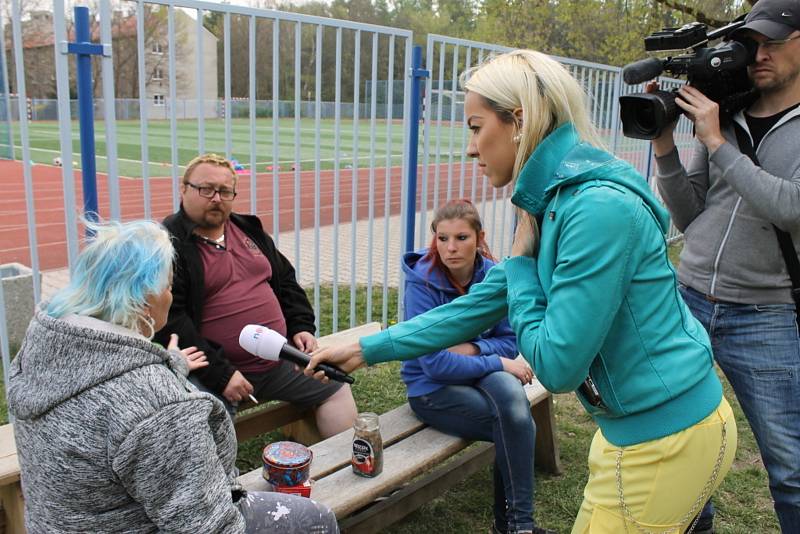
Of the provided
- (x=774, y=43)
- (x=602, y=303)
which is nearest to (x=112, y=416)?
(x=602, y=303)

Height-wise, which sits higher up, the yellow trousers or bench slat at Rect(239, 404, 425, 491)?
the yellow trousers

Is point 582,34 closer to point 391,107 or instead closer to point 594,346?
point 391,107

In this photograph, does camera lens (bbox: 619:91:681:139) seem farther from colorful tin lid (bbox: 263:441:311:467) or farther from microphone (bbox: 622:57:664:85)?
colorful tin lid (bbox: 263:441:311:467)

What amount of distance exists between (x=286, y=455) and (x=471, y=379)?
94 centimetres

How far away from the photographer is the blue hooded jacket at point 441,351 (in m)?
2.95

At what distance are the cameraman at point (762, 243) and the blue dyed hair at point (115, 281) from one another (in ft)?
5.72

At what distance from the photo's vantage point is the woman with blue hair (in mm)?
1560

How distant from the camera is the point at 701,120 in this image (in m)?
2.35

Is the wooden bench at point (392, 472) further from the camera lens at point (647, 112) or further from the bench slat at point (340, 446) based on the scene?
the camera lens at point (647, 112)

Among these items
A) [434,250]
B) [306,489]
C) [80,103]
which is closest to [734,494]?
[434,250]

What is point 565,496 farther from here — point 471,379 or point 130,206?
point 130,206

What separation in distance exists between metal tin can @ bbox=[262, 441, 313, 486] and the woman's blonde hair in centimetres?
128

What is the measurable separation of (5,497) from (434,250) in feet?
6.41

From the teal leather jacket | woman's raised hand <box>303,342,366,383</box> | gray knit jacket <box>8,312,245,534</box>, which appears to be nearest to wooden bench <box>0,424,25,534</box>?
gray knit jacket <box>8,312,245,534</box>
